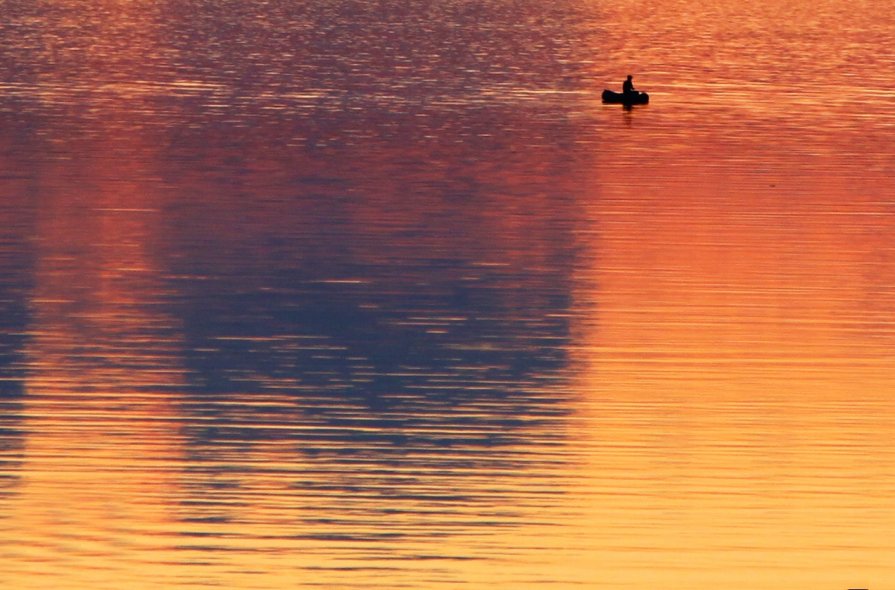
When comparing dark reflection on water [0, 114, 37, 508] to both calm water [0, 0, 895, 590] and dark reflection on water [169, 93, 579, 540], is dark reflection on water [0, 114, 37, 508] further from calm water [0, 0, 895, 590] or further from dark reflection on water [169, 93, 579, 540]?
dark reflection on water [169, 93, 579, 540]

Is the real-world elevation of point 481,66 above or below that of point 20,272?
below

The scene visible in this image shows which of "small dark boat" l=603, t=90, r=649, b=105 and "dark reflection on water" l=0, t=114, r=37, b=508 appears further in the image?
"small dark boat" l=603, t=90, r=649, b=105

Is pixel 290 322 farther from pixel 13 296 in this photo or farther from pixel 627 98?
pixel 627 98

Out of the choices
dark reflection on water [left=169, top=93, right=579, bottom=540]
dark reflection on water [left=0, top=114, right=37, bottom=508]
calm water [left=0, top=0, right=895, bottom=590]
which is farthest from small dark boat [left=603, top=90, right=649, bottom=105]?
dark reflection on water [left=0, top=114, right=37, bottom=508]

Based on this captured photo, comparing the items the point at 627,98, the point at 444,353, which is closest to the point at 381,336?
the point at 444,353

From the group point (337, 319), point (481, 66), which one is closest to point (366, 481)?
point (337, 319)

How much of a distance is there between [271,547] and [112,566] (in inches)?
28.9

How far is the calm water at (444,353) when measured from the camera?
32.9ft

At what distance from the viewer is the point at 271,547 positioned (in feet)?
32.3

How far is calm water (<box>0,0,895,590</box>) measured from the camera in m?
10.0

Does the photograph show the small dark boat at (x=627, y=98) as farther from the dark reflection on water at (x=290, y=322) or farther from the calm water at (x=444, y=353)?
the calm water at (x=444, y=353)

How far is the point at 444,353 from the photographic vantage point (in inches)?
555

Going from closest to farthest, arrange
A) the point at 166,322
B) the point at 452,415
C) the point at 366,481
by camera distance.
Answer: the point at 366,481, the point at 452,415, the point at 166,322

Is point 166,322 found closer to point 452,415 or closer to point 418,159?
point 452,415
